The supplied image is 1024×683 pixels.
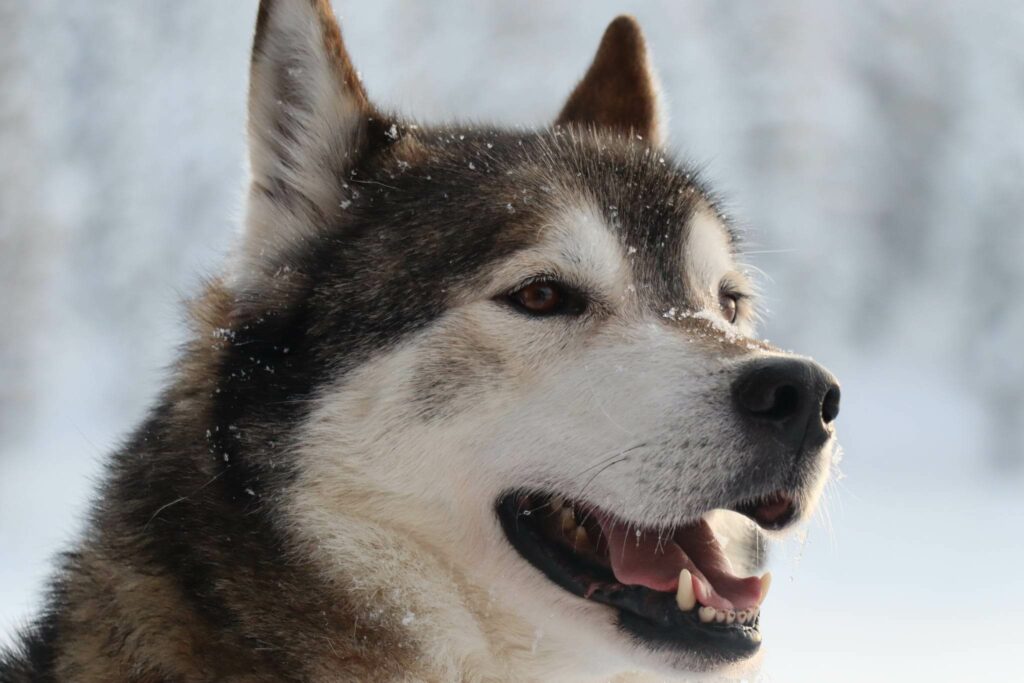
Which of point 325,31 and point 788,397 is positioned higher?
point 325,31

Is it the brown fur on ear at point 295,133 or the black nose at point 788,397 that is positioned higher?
the brown fur on ear at point 295,133

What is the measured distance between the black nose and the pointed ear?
145cm

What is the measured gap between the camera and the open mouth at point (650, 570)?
6.75 ft

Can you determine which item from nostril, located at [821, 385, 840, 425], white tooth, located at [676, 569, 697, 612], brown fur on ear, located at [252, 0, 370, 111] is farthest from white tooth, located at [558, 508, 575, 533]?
brown fur on ear, located at [252, 0, 370, 111]

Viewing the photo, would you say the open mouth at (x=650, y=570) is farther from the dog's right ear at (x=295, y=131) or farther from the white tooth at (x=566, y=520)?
the dog's right ear at (x=295, y=131)

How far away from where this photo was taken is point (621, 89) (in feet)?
11.0

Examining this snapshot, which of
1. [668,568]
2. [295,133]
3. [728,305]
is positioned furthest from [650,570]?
[295,133]

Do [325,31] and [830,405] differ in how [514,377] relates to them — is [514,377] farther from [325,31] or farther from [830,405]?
[325,31]

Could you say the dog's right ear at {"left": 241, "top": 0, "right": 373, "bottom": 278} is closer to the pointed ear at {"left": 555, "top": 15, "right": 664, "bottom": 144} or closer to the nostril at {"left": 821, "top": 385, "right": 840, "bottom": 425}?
the pointed ear at {"left": 555, "top": 15, "right": 664, "bottom": 144}

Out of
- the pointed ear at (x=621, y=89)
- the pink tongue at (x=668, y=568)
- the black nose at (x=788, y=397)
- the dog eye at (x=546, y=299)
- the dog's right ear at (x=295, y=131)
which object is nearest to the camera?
the black nose at (x=788, y=397)

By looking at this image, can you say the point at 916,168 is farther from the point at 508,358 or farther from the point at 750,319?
the point at 508,358

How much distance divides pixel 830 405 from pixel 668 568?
485 mm

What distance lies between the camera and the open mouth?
6.75 feet

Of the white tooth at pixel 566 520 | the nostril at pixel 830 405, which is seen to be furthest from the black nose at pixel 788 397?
the white tooth at pixel 566 520
